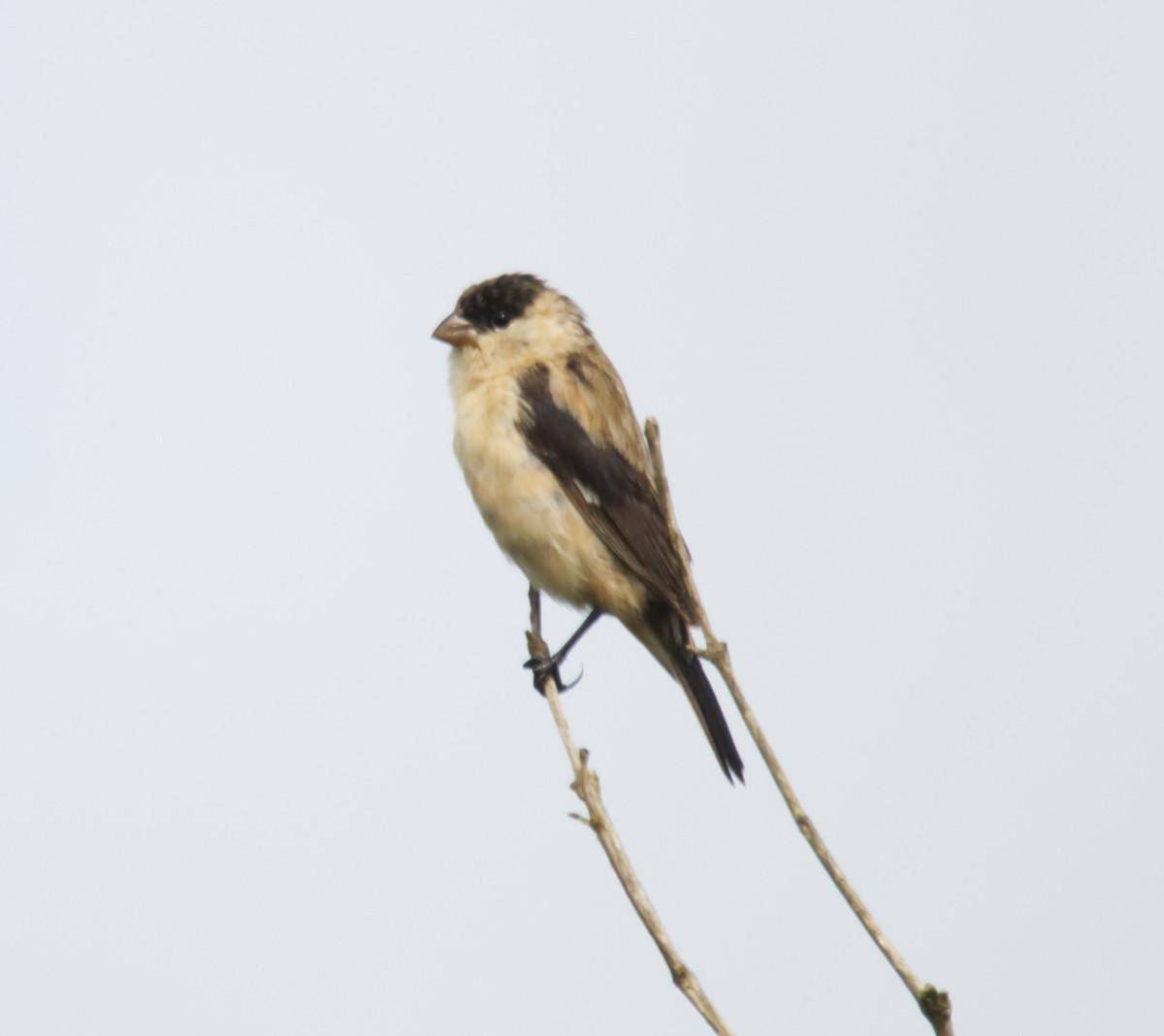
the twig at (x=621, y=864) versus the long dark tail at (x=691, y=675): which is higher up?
the long dark tail at (x=691, y=675)

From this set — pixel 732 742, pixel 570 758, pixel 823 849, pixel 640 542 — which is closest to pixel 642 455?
pixel 640 542

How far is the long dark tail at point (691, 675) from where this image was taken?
271 inches

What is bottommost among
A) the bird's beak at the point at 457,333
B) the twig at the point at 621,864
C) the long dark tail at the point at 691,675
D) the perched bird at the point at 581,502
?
the twig at the point at 621,864

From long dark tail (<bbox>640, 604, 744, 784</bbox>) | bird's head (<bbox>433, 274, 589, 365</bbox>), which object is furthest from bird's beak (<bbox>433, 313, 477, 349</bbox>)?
long dark tail (<bbox>640, 604, 744, 784</bbox>)

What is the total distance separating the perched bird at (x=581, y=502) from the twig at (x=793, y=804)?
294cm

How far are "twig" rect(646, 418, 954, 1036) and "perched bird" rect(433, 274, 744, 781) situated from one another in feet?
9.64

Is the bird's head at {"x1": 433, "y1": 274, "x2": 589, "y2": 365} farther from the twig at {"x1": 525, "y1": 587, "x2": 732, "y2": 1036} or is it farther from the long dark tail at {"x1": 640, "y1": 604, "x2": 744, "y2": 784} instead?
the twig at {"x1": 525, "y1": 587, "x2": 732, "y2": 1036}

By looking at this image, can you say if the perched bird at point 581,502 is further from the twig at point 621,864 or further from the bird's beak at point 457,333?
the twig at point 621,864

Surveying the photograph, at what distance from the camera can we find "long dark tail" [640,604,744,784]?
6.87 m

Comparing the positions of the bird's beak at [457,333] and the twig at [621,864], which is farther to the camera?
the bird's beak at [457,333]

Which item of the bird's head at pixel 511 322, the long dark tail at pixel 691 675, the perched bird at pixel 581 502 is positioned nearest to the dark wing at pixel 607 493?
the perched bird at pixel 581 502

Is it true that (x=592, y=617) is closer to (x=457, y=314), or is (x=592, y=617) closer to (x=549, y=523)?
(x=549, y=523)

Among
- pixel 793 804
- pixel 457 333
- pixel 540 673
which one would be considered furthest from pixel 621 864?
pixel 457 333

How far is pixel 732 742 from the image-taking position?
6910 millimetres
